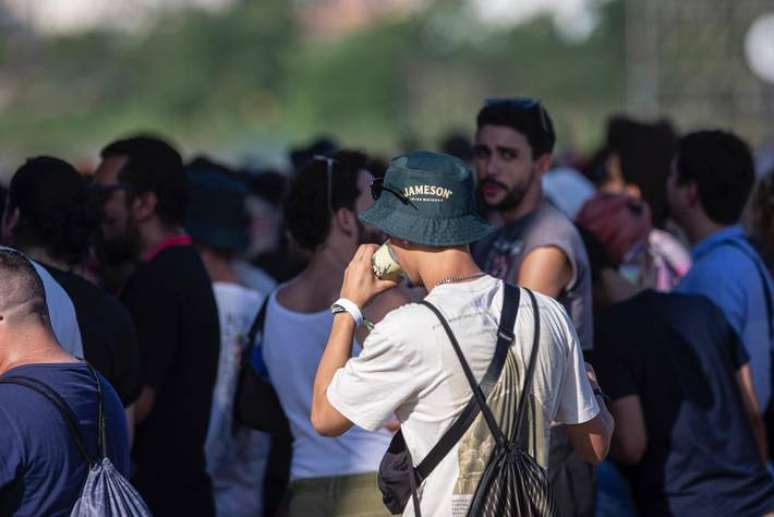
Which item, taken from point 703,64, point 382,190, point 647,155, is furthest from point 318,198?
point 703,64

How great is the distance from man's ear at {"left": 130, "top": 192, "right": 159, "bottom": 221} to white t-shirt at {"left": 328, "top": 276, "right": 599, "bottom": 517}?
2.16m

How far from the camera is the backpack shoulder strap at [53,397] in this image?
3850 millimetres

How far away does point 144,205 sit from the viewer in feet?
19.0

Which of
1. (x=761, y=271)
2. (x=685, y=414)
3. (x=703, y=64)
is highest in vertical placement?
(x=761, y=271)

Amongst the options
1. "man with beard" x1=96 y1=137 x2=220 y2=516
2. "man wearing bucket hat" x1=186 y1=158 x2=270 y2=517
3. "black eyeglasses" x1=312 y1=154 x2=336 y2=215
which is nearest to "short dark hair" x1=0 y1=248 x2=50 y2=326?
"black eyeglasses" x1=312 y1=154 x2=336 y2=215

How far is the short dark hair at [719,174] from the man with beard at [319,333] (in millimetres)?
1606

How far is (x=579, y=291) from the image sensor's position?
5.27 m

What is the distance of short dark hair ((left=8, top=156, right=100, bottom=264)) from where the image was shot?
4.93m

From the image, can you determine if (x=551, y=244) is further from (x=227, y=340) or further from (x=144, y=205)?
(x=227, y=340)

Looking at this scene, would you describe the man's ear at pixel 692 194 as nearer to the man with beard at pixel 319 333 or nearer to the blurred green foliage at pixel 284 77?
the man with beard at pixel 319 333

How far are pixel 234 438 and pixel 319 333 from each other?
1544 mm

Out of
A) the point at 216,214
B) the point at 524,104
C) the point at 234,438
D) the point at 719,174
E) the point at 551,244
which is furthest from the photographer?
the point at 216,214

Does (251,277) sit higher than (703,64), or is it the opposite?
(251,277)

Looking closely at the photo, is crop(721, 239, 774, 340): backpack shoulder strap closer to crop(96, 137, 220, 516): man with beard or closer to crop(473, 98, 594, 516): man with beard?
crop(473, 98, 594, 516): man with beard
